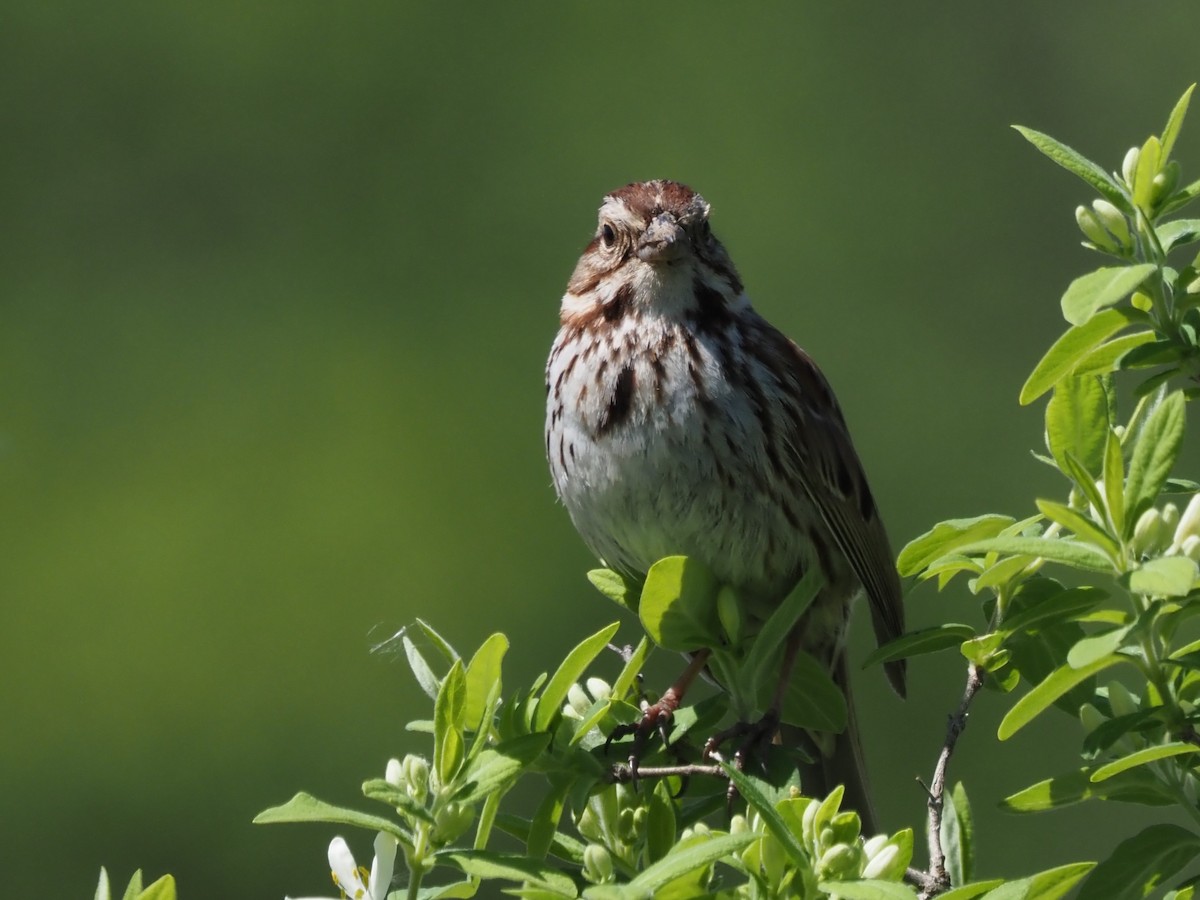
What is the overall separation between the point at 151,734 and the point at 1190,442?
6.61 meters

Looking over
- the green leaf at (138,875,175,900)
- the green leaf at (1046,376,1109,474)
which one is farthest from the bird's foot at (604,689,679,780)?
the green leaf at (1046,376,1109,474)

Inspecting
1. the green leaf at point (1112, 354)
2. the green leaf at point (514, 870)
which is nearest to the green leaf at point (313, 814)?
the green leaf at point (514, 870)

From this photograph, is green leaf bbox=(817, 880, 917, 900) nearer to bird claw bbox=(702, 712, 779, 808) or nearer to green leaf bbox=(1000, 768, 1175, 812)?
green leaf bbox=(1000, 768, 1175, 812)

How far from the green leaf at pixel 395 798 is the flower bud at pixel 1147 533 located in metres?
0.87

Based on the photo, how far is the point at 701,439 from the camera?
12.7ft

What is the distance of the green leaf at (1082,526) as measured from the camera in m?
2.12

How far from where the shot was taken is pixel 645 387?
392 centimetres

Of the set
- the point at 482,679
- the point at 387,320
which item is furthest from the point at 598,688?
the point at 387,320

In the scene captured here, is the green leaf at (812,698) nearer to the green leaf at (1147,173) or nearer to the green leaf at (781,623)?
the green leaf at (781,623)

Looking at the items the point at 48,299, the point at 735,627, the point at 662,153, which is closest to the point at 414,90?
the point at 662,153

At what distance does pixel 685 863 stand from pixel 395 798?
0.34 m

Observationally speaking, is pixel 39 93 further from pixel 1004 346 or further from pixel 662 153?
pixel 1004 346

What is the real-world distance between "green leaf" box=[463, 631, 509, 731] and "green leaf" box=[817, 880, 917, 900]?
1.66 ft

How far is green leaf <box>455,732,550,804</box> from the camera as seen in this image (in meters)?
2.24
